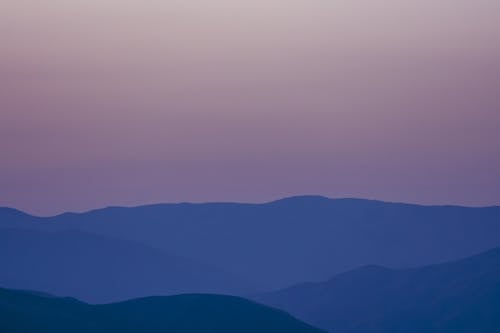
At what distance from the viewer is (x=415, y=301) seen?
6634 inches

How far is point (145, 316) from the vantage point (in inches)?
3634

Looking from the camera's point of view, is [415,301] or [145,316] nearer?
[145,316]

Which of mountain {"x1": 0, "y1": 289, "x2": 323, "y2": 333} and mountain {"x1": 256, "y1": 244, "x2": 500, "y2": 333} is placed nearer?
mountain {"x1": 0, "y1": 289, "x2": 323, "y2": 333}

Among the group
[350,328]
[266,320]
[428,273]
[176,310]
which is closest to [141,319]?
[176,310]

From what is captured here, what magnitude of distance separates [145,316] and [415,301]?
275ft

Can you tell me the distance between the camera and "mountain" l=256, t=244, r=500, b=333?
148 meters

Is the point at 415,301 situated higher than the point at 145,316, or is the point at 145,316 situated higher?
the point at 415,301

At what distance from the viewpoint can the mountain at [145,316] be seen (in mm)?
78500

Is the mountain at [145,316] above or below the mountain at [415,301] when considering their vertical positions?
below

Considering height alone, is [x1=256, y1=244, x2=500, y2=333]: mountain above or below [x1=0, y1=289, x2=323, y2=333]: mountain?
above

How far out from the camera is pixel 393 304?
562ft

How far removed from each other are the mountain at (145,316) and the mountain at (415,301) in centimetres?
5513

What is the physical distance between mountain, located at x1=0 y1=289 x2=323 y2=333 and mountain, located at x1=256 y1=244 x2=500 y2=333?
55132 mm

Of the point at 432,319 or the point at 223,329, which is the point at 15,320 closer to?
the point at 223,329
